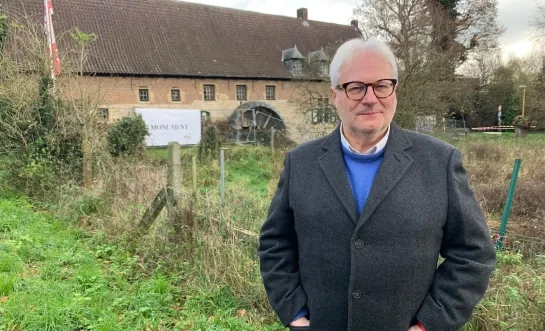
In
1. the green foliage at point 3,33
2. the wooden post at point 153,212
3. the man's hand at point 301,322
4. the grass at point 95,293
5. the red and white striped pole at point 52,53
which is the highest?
the green foliage at point 3,33

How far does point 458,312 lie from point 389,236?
0.45 meters

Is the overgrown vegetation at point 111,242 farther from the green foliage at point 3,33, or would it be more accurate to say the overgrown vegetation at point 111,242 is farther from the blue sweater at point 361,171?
the blue sweater at point 361,171

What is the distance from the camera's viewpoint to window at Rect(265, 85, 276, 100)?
3041 centimetres

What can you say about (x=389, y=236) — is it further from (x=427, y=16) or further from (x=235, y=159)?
(x=427, y=16)

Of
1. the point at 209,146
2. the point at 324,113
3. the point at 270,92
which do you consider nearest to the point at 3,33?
the point at 209,146

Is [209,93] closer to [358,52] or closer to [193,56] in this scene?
[193,56]

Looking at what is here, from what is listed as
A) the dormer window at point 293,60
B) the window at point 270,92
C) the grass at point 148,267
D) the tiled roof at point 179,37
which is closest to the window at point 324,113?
the tiled roof at point 179,37

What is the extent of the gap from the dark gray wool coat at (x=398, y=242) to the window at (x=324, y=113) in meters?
14.0

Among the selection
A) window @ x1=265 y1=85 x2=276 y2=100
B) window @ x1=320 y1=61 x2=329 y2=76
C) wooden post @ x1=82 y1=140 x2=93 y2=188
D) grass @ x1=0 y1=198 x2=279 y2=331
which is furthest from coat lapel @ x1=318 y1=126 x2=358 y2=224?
window @ x1=265 y1=85 x2=276 y2=100

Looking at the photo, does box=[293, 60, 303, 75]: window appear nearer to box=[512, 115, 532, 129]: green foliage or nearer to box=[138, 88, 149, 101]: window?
box=[138, 88, 149, 101]: window

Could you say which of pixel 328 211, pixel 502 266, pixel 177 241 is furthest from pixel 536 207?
pixel 328 211

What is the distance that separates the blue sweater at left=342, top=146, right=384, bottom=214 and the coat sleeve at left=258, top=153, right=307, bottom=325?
32 centimetres

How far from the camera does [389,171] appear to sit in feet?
5.50

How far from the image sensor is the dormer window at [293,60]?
100ft
